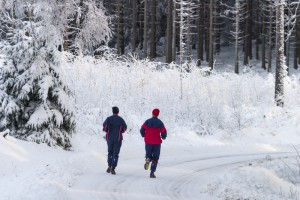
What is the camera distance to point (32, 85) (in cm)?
1238

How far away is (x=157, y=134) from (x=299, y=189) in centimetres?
382

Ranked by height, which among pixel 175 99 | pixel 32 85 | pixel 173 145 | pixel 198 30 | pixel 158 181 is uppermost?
pixel 198 30

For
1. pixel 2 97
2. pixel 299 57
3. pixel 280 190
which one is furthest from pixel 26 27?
pixel 299 57

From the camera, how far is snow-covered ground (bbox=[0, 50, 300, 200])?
8.90m

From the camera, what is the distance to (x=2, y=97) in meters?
12.4

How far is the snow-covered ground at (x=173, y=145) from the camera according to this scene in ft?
29.2

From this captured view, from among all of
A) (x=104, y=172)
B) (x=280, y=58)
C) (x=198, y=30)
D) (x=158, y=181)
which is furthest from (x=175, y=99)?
(x=198, y=30)

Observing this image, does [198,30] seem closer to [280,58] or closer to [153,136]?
[280,58]

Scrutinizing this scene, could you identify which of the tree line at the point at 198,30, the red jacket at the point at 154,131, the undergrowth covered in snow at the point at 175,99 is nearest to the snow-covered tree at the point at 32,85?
the red jacket at the point at 154,131

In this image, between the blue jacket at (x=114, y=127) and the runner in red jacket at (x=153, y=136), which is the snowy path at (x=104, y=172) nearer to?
the runner in red jacket at (x=153, y=136)

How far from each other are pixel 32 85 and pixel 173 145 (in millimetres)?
6146

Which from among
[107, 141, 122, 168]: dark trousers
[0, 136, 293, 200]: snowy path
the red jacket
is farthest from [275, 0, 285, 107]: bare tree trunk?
[107, 141, 122, 168]: dark trousers

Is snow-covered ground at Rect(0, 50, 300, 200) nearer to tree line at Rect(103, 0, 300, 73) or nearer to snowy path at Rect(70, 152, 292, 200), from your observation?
snowy path at Rect(70, 152, 292, 200)

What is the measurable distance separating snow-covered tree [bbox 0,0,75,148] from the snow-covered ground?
748 mm
